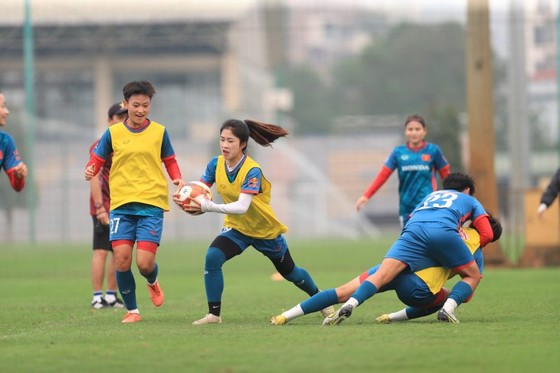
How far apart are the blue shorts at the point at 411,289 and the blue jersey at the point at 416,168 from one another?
4.10 m

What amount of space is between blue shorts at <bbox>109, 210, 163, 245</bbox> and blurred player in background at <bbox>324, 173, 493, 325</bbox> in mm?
1897

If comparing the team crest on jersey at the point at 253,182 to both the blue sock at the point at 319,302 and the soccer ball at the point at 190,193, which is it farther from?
the blue sock at the point at 319,302

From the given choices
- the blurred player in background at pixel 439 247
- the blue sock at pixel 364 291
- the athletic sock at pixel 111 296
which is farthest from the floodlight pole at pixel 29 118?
the blue sock at pixel 364 291

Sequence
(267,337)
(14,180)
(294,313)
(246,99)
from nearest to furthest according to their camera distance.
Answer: (267,337)
(294,313)
(14,180)
(246,99)

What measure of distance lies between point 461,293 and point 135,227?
2.97 m

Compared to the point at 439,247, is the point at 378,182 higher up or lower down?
higher up

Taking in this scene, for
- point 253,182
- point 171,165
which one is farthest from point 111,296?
point 253,182

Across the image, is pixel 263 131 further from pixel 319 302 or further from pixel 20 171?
pixel 20 171

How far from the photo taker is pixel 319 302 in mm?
9898

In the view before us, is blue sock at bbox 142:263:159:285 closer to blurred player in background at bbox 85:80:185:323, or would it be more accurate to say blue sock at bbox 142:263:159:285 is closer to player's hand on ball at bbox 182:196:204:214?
blurred player in background at bbox 85:80:185:323

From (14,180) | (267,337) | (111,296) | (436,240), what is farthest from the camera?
(111,296)

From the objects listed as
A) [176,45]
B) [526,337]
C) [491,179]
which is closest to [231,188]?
[526,337]

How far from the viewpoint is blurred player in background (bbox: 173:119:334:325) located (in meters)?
10.2

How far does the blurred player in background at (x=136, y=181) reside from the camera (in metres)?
10.6
